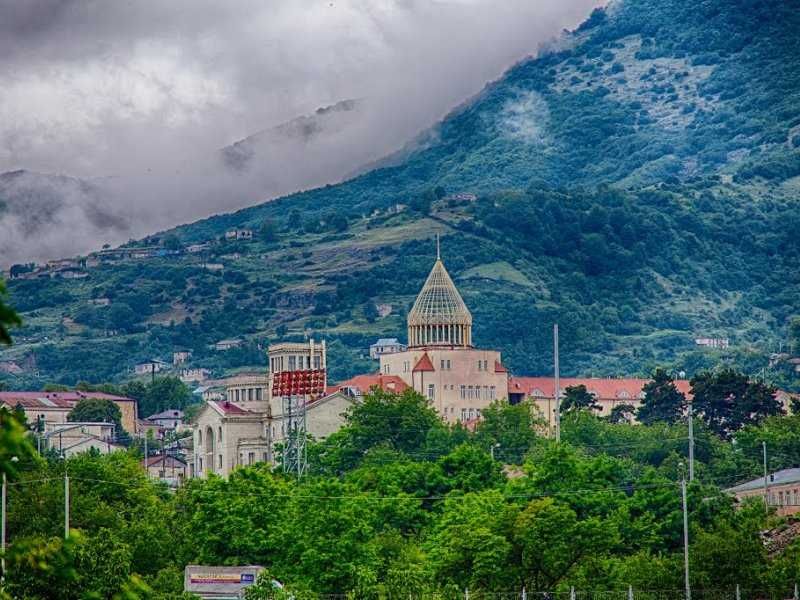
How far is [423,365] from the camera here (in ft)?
645

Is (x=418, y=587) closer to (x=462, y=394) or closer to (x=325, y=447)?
(x=325, y=447)

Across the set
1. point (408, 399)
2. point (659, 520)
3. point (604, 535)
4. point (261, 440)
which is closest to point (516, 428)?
point (408, 399)

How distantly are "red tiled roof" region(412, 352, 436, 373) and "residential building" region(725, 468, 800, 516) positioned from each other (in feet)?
182

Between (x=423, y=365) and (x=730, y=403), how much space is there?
2737cm

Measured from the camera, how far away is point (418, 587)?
7556 cm

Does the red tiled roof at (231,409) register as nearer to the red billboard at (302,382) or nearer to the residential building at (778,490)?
the red billboard at (302,382)

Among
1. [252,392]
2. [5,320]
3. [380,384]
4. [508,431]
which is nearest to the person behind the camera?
[5,320]

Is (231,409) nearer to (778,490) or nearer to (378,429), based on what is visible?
(378,429)

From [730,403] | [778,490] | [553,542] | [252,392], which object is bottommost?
[553,542]

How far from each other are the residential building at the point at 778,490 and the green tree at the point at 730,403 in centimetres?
4496

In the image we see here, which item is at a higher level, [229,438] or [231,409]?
[231,409]

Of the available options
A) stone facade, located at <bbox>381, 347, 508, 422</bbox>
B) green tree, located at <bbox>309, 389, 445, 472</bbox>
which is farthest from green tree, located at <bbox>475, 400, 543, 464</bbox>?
stone facade, located at <bbox>381, 347, 508, 422</bbox>

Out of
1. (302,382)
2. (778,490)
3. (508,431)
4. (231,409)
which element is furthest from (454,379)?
(778,490)

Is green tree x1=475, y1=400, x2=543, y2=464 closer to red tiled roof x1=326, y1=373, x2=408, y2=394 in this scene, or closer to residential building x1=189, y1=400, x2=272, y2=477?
red tiled roof x1=326, y1=373, x2=408, y2=394
